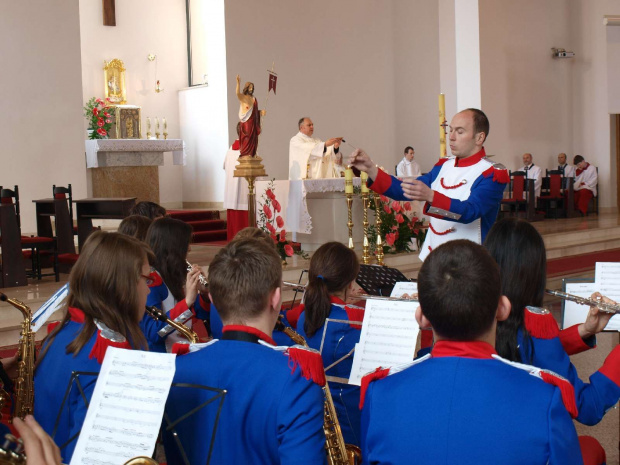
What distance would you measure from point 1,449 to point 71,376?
3.10 feet

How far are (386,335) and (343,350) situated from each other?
0.55 meters

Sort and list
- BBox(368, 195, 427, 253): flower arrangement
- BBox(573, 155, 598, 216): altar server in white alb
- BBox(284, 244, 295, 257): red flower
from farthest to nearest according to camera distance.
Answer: BBox(573, 155, 598, 216): altar server in white alb → BBox(368, 195, 427, 253): flower arrangement → BBox(284, 244, 295, 257): red flower

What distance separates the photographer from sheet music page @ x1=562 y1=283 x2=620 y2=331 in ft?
10.0

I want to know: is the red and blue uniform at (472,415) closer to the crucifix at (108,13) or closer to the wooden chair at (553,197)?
the crucifix at (108,13)

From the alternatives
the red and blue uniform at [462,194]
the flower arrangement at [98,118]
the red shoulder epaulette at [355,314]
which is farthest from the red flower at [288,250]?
the flower arrangement at [98,118]

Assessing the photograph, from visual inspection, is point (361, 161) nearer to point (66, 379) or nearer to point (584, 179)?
point (66, 379)

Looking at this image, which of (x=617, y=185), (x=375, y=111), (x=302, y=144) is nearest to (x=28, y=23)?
(x=302, y=144)

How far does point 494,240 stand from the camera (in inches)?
90.0

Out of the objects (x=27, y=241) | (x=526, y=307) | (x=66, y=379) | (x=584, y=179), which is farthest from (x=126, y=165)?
(x=526, y=307)

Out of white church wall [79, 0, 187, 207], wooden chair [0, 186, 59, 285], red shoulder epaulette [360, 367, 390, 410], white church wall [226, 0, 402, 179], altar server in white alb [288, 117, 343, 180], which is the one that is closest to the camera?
red shoulder epaulette [360, 367, 390, 410]

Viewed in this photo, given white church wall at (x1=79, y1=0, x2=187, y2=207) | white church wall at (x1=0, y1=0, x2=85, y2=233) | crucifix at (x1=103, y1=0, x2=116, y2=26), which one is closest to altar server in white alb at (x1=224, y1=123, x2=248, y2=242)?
white church wall at (x1=0, y1=0, x2=85, y2=233)

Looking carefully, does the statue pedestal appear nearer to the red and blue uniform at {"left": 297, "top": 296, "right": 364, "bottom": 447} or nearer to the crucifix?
the crucifix

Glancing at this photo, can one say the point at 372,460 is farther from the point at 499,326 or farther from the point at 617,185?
the point at 617,185

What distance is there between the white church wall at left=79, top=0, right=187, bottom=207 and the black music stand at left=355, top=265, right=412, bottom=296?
1094cm
